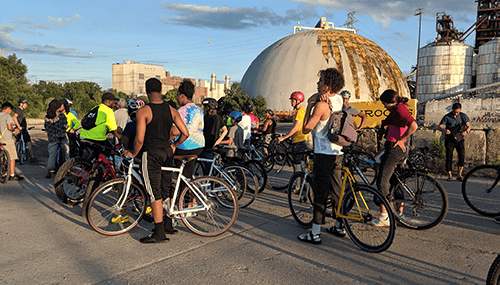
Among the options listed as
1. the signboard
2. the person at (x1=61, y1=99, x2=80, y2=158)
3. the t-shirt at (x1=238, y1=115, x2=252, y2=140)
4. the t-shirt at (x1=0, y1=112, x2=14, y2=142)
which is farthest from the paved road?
the signboard

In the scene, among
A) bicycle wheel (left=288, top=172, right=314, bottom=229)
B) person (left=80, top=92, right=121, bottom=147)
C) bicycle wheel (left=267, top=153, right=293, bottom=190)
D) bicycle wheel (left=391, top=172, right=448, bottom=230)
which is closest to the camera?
bicycle wheel (left=391, top=172, right=448, bottom=230)

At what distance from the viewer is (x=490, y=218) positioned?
5402 millimetres

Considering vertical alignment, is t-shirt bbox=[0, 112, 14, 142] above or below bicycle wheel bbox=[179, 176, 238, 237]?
above

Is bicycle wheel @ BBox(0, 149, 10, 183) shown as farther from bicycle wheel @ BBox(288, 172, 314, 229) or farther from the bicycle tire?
the bicycle tire

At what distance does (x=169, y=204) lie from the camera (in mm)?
4434

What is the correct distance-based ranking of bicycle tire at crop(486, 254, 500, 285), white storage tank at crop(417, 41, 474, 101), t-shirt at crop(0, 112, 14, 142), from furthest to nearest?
white storage tank at crop(417, 41, 474, 101) < t-shirt at crop(0, 112, 14, 142) < bicycle tire at crop(486, 254, 500, 285)

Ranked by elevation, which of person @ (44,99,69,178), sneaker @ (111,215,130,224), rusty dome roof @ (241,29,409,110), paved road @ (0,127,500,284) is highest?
rusty dome roof @ (241,29,409,110)

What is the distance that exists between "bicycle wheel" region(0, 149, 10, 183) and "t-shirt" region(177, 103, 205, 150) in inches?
196

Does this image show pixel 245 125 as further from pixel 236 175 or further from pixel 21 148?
pixel 21 148

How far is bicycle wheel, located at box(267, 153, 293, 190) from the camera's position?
287 inches

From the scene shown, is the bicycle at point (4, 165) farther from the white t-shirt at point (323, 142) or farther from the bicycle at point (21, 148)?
the white t-shirt at point (323, 142)

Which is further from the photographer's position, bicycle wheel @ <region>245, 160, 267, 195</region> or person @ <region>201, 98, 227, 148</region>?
bicycle wheel @ <region>245, 160, 267, 195</region>

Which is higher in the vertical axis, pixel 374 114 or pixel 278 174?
pixel 374 114

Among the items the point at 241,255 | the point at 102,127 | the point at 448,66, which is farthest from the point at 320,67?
the point at 241,255
